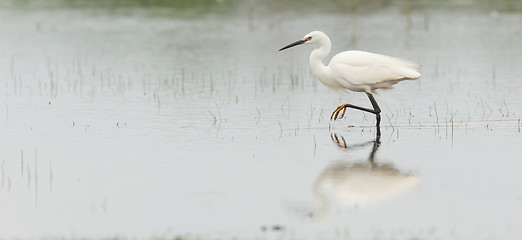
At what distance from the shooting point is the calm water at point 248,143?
8031mm

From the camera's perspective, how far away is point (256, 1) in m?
38.4

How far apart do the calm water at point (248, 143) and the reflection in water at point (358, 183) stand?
21 millimetres

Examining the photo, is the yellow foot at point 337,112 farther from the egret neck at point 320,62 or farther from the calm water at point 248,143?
the egret neck at point 320,62

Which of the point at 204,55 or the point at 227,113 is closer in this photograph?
the point at 227,113

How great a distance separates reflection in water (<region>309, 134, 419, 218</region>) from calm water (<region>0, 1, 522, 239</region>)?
2 cm

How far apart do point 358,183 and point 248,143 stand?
8.88 feet

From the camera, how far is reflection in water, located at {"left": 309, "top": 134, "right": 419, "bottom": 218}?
860 centimetres

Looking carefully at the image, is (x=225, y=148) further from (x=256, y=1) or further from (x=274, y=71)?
(x=256, y=1)

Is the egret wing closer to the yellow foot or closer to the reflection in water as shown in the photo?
the yellow foot

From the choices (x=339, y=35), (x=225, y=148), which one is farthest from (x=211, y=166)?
(x=339, y=35)

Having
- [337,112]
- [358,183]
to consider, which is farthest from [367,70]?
[358,183]

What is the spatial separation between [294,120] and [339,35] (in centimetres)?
1294

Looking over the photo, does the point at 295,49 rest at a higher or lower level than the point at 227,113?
higher

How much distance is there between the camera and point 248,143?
11.7 m
